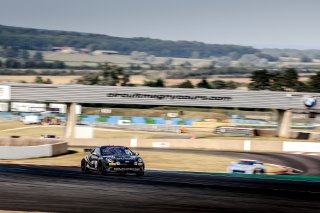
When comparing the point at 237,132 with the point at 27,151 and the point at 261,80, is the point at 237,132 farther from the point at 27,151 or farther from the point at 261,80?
the point at 261,80

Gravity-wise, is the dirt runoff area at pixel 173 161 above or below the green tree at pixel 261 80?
below

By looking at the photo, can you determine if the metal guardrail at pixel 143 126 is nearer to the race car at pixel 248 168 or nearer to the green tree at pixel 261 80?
the race car at pixel 248 168

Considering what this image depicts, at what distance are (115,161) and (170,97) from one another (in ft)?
150

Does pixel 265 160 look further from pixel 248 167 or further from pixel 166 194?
→ pixel 166 194

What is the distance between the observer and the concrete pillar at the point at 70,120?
7006 centimetres

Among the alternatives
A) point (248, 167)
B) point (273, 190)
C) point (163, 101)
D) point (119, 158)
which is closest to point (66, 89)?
point (163, 101)

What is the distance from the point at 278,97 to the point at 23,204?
58825 millimetres

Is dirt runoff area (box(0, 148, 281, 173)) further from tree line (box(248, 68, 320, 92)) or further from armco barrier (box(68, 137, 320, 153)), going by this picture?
tree line (box(248, 68, 320, 92))

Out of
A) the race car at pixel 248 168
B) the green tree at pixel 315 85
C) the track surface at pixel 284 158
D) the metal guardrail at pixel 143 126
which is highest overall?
the green tree at pixel 315 85

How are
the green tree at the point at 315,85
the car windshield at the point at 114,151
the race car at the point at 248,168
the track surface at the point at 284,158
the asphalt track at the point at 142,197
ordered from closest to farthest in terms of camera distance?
the asphalt track at the point at 142,197 → the car windshield at the point at 114,151 → the race car at the point at 248,168 → the track surface at the point at 284,158 → the green tree at the point at 315,85

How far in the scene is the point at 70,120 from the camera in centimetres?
7044

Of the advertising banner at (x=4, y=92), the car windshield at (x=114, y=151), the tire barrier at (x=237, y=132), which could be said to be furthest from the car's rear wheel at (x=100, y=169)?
the tire barrier at (x=237, y=132)

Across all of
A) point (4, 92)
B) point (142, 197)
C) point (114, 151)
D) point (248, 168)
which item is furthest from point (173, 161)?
point (4, 92)

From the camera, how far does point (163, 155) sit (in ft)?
158
